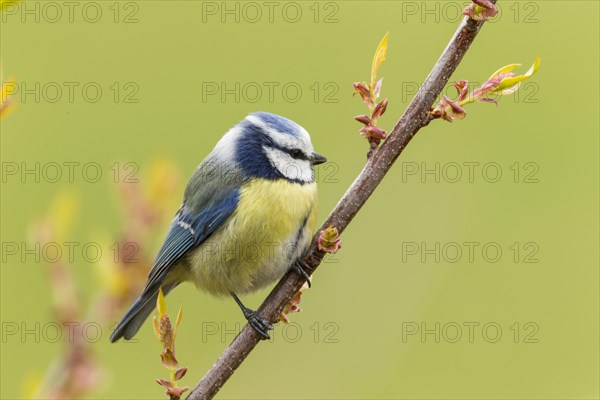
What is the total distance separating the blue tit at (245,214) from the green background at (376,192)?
0.87ft

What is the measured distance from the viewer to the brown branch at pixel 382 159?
1608 millimetres

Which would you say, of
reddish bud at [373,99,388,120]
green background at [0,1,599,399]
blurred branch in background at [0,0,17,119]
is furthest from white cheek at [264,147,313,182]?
blurred branch in background at [0,0,17,119]

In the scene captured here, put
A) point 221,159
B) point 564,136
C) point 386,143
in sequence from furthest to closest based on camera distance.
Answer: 1. point 564,136
2. point 221,159
3. point 386,143

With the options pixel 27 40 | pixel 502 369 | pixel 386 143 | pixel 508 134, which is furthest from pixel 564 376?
pixel 27 40

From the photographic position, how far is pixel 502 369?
3.57m

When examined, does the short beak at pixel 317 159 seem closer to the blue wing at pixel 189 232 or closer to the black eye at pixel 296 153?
the black eye at pixel 296 153

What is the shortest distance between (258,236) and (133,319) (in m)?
Result: 0.58

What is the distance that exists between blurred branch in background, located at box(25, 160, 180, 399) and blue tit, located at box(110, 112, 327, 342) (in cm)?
98

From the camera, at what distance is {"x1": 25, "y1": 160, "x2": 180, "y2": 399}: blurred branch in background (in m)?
1.20

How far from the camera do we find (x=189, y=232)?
2.73 m

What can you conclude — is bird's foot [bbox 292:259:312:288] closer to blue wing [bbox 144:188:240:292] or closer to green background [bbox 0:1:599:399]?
blue wing [bbox 144:188:240:292]

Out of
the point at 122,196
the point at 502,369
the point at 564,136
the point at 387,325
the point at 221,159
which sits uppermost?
the point at 122,196

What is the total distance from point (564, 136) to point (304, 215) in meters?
2.27

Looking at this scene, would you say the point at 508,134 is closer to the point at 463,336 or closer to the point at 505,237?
the point at 505,237
